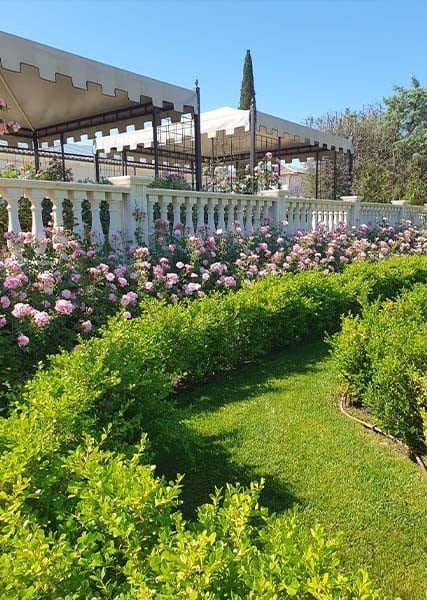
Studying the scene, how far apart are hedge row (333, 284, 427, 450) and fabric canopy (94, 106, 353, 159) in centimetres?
791

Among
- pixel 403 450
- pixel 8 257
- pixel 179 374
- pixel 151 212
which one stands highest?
pixel 151 212

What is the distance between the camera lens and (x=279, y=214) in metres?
8.37

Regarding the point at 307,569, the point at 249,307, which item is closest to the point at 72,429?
the point at 307,569

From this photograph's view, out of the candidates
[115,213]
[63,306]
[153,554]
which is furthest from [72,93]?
[153,554]

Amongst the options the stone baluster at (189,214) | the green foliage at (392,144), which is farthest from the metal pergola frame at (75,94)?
the green foliage at (392,144)

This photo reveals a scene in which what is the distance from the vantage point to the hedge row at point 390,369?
2.93m

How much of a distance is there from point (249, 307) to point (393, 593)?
2738 mm

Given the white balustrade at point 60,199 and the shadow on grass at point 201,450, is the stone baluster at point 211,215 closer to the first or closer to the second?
the white balustrade at point 60,199

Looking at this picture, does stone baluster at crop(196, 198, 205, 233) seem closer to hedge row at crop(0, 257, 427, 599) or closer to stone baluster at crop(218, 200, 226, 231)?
stone baluster at crop(218, 200, 226, 231)

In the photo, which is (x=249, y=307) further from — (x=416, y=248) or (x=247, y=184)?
(x=416, y=248)

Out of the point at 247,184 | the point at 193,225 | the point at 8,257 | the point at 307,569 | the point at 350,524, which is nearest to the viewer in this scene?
the point at 307,569

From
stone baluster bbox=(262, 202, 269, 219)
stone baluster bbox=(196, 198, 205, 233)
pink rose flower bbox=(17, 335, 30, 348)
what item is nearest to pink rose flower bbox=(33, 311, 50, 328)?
pink rose flower bbox=(17, 335, 30, 348)

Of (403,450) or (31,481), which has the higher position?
(31,481)

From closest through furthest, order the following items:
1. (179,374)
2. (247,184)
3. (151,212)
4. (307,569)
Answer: (307,569)
(179,374)
(151,212)
(247,184)
